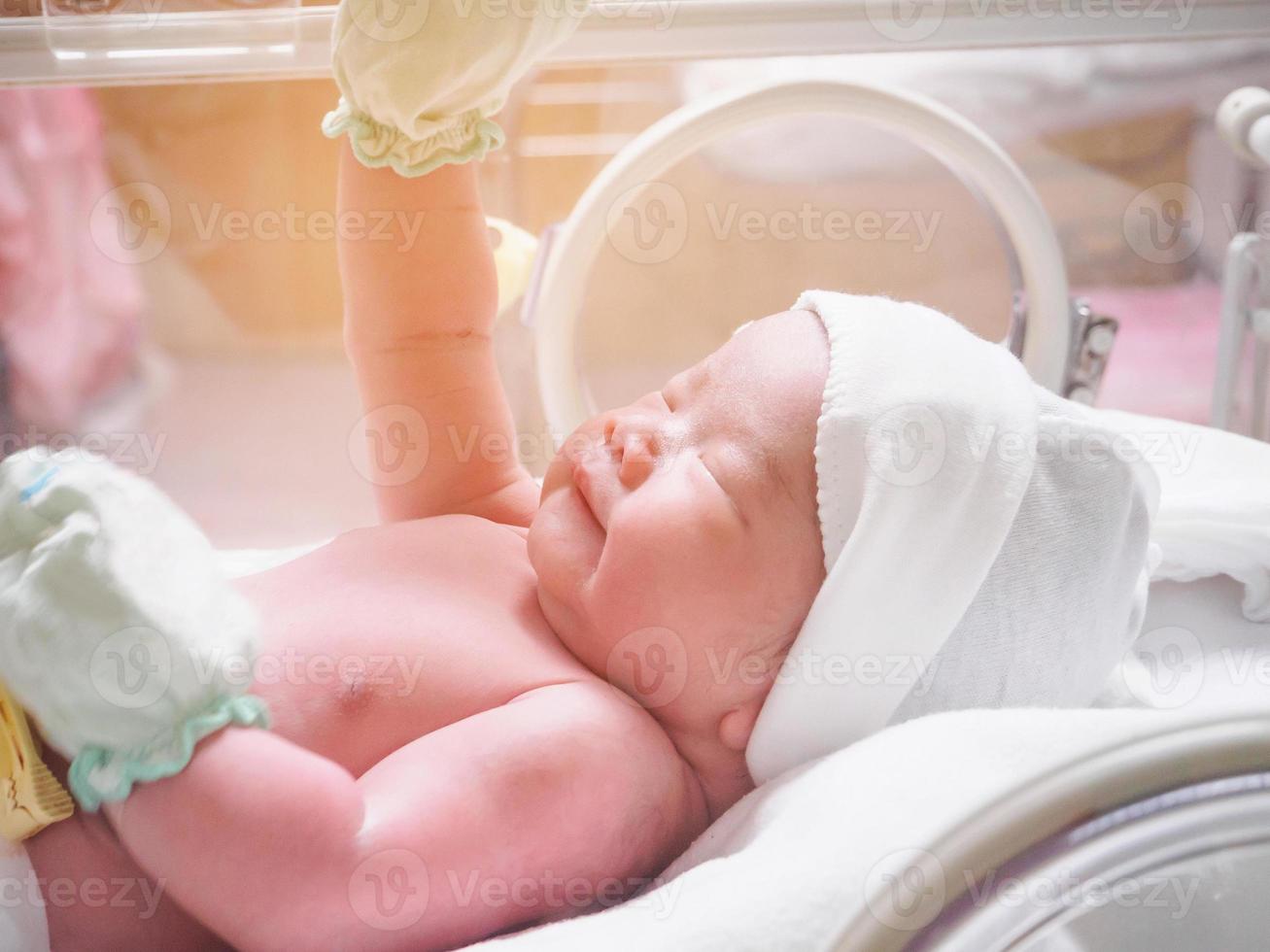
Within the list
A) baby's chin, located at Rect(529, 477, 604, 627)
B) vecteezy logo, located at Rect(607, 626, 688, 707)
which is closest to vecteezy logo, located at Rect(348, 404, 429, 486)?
baby's chin, located at Rect(529, 477, 604, 627)

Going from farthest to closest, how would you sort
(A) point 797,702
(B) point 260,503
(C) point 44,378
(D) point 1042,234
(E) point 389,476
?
(B) point 260,503, (C) point 44,378, (D) point 1042,234, (E) point 389,476, (A) point 797,702

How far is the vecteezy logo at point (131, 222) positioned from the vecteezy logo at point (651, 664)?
1257 millimetres

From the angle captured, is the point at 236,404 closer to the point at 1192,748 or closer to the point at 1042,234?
the point at 1042,234

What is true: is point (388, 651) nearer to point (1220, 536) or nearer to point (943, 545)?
point (943, 545)

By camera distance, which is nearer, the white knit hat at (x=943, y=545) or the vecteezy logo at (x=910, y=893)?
the vecteezy logo at (x=910, y=893)

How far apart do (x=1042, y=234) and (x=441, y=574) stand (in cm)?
84

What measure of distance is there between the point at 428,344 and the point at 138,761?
52cm

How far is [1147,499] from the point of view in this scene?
0.94m

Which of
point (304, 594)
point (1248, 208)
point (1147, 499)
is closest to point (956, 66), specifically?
point (1248, 208)

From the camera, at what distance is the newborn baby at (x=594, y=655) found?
0.70m

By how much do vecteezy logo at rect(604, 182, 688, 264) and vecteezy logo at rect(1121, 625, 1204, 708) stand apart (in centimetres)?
90
